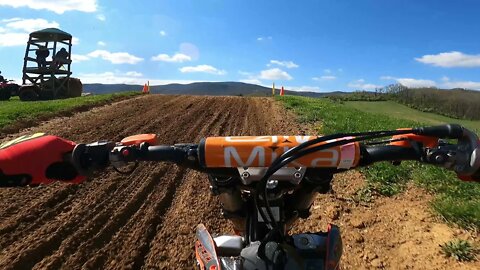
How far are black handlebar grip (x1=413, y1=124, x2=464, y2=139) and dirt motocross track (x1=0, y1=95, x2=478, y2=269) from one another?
8.09ft

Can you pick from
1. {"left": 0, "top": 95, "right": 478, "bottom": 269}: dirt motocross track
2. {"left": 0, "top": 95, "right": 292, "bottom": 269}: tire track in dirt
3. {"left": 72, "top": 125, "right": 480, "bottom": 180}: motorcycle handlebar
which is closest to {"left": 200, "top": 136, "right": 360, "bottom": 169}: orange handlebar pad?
{"left": 72, "top": 125, "right": 480, "bottom": 180}: motorcycle handlebar

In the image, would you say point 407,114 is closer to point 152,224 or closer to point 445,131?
point 152,224

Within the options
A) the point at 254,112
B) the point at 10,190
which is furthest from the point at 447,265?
the point at 254,112

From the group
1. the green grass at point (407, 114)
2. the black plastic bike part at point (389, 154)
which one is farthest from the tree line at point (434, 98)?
the black plastic bike part at point (389, 154)

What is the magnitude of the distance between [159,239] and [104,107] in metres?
10.6

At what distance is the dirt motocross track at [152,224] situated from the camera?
390cm

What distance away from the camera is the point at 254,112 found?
13.5m

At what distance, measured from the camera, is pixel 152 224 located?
4785 millimetres

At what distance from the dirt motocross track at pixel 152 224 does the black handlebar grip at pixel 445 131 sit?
246cm

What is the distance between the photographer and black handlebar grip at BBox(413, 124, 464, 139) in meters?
Answer: 1.51

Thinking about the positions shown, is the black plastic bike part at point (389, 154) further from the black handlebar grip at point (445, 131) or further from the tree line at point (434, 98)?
the tree line at point (434, 98)

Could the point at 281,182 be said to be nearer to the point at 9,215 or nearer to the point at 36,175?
the point at 36,175

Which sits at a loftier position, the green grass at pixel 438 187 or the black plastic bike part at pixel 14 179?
the black plastic bike part at pixel 14 179

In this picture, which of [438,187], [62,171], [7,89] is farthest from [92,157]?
[7,89]
